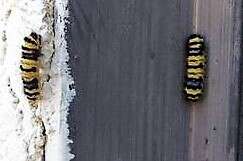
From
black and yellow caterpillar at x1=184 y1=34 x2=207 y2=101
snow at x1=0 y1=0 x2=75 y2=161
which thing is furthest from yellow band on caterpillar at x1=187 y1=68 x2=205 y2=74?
snow at x1=0 y1=0 x2=75 y2=161

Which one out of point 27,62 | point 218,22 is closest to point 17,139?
point 27,62

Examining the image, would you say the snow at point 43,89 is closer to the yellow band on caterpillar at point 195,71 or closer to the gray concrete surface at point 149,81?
the gray concrete surface at point 149,81

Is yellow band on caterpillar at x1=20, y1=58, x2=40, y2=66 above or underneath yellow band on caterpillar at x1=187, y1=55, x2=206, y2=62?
underneath

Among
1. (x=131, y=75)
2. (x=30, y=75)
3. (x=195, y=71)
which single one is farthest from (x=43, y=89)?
(x=195, y=71)

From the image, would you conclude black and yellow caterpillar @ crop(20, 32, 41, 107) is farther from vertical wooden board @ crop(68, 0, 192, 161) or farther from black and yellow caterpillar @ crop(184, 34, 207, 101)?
black and yellow caterpillar @ crop(184, 34, 207, 101)

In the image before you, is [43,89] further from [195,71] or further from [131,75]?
[195,71]

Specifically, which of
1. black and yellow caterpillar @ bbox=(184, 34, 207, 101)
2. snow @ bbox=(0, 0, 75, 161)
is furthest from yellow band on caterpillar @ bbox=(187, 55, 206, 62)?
snow @ bbox=(0, 0, 75, 161)

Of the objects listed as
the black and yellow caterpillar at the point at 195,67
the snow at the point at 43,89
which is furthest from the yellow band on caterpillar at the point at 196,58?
the snow at the point at 43,89
